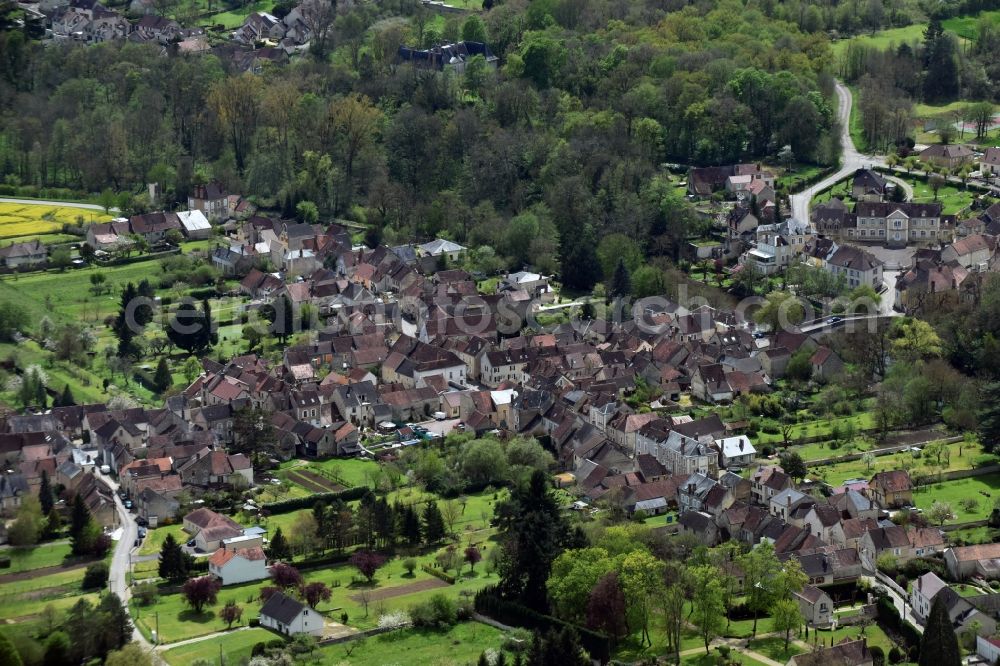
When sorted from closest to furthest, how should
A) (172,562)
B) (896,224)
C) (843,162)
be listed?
(172,562)
(896,224)
(843,162)

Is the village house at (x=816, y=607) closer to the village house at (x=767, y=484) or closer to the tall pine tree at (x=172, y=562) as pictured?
the village house at (x=767, y=484)

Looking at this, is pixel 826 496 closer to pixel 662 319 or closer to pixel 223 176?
pixel 662 319

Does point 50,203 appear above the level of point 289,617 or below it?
below

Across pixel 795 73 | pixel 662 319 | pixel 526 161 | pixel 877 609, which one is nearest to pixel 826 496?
pixel 877 609

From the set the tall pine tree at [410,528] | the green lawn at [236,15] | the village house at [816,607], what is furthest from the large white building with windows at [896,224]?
the green lawn at [236,15]

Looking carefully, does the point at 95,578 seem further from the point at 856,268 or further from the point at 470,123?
the point at 470,123

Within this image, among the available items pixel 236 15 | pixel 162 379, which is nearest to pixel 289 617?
pixel 162 379

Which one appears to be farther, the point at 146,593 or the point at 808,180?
the point at 808,180
